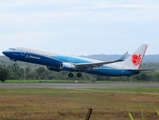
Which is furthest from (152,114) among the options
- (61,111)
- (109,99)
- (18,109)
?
(109,99)

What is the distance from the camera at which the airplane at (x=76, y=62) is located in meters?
70.9

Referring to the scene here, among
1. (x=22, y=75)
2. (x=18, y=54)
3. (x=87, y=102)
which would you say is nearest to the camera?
(x=87, y=102)

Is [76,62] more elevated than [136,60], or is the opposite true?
[136,60]

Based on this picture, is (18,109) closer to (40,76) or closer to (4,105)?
(4,105)

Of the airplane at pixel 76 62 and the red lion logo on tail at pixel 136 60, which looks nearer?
the airplane at pixel 76 62

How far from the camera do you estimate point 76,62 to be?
249 feet

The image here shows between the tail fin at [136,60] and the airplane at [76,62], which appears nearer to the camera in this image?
the airplane at [76,62]

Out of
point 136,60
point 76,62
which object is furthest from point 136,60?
point 76,62

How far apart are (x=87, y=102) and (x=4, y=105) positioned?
6.12 metres

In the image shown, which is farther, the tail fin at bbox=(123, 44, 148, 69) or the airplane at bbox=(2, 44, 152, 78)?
the tail fin at bbox=(123, 44, 148, 69)

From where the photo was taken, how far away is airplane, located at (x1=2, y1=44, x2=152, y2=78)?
7094 centimetres

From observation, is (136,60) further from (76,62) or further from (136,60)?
(76,62)

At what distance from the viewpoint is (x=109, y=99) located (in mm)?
34219

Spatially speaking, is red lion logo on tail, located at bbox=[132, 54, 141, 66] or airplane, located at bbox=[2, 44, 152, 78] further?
red lion logo on tail, located at bbox=[132, 54, 141, 66]
